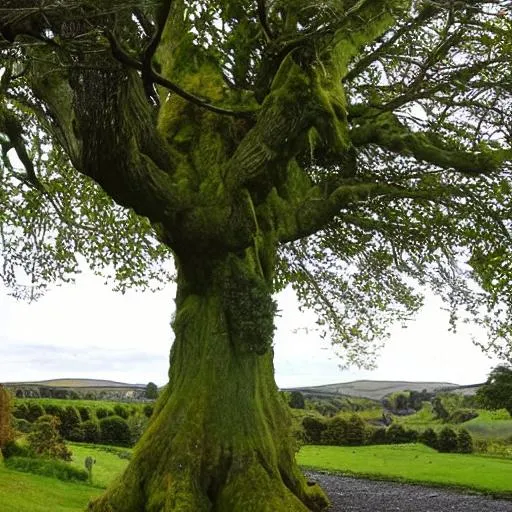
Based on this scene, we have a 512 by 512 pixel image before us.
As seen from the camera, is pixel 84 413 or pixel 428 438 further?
pixel 428 438

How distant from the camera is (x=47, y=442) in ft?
59.8

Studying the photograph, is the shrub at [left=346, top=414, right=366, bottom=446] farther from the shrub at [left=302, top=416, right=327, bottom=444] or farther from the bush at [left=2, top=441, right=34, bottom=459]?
the bush at [left=2, top=441, right=34, bottom=459]

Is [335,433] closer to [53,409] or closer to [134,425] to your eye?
[134,425]

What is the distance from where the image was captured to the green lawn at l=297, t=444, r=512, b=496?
64.8 feet

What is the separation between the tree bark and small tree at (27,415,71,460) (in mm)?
6190

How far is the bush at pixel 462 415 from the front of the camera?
2953cm

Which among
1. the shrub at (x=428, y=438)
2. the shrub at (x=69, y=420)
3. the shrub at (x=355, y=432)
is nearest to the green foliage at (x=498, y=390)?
the shrub at (x=428, y=438)

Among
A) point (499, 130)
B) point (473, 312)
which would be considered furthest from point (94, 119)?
point (473, 312)

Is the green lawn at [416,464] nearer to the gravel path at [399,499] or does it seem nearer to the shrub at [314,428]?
the gravel path at [399,499]

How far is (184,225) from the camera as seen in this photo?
11.9 m

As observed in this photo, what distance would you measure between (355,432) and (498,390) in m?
8.37

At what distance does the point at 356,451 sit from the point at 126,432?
32.0 ft

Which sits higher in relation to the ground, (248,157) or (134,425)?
(248,157)

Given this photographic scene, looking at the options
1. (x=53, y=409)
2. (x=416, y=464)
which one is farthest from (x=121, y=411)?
(x=416, y=464)
